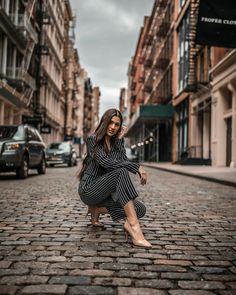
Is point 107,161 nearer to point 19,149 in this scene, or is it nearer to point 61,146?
point 19,149

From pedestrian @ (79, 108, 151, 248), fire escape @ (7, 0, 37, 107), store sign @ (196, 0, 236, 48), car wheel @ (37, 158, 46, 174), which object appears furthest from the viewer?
fire escape @ (7, 0, 37, 107)

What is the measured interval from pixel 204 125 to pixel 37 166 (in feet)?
48.6

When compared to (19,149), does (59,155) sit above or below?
below

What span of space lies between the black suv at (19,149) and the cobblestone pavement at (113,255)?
251 inches

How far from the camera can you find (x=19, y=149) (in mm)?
12719

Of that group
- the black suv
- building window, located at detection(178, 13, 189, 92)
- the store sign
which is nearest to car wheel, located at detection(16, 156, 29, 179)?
the black suv

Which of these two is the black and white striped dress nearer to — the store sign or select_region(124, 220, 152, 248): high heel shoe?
select_region(124, 220, 152, 248): high heel shoe

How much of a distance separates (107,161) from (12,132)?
9839 mm

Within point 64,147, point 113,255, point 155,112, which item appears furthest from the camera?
point 155,112

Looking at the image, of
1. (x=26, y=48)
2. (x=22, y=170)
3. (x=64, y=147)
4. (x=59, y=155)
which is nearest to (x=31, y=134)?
(x=22, y=170)

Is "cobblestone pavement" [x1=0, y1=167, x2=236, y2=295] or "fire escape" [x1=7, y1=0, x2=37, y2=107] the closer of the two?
"cobblestone pavement" [x1=0, y1=167, x2=236, y2=295]

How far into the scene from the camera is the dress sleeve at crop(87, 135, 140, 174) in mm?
4160

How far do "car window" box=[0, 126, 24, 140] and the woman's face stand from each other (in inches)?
368

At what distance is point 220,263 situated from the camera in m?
3.35
